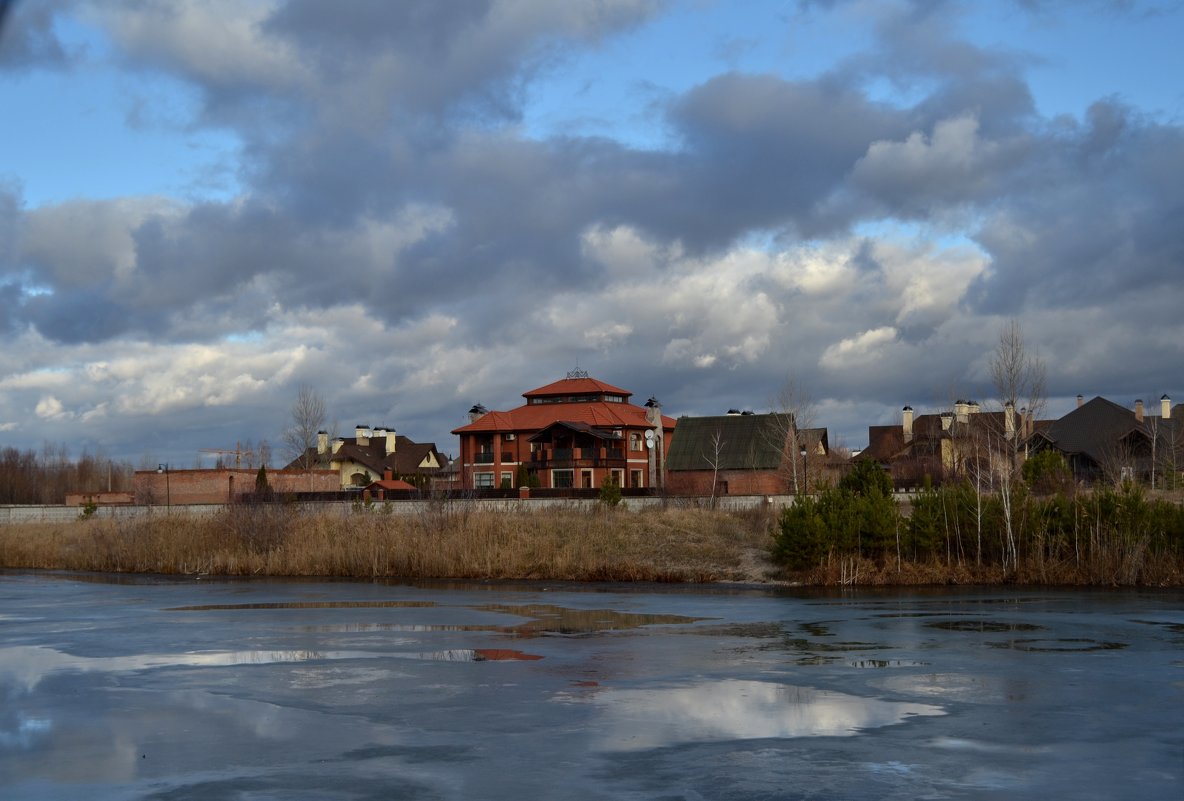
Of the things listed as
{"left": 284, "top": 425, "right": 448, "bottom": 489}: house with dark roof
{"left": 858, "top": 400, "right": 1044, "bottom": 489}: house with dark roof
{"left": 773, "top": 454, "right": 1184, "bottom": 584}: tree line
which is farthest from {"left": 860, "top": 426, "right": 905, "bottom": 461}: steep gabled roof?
{"left": 773, "top": 454, "right": 1184, "bottom": 584}: tree line

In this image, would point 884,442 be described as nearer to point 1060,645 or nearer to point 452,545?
point 452,545

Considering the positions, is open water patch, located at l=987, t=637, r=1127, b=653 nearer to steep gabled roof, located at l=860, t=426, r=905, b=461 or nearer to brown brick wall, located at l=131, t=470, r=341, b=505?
brown brick wall, located at l=131, t=470, r=341, b=505

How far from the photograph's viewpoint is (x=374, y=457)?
11881 centimetres

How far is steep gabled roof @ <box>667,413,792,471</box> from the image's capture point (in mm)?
81312

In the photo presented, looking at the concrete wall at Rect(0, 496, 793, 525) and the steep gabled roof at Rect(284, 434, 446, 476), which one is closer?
the concrete wall at Rect(0, 496, 793, 525)

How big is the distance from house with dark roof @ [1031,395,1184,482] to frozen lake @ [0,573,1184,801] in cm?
4882

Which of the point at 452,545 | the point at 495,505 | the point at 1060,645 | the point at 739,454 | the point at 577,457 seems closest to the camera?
the point at 1060,645

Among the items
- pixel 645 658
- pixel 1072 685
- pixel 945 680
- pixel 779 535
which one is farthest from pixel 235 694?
pixel 779 535

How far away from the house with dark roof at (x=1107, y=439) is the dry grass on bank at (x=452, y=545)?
3648cm

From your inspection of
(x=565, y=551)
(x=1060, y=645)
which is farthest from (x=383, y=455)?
(x=1060, y=645)

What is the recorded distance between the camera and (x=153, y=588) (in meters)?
39.2

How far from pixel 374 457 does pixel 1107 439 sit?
6976cm

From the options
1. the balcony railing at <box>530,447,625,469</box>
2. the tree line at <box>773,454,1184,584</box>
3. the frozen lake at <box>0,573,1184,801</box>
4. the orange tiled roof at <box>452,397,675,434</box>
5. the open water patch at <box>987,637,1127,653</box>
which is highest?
the orange tiled roof at <box>452,397,675,434</box>

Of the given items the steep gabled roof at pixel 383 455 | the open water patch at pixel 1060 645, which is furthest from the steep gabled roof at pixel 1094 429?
the steep gabled roof at pixel 383 455
